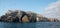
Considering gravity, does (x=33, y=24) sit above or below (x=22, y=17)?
below

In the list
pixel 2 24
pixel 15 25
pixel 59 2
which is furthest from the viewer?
pixel 15 25

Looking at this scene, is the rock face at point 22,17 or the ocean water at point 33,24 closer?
the rock face at point 22,17

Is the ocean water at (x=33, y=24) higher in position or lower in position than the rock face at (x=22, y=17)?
lower

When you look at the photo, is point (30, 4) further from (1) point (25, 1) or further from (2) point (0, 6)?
(2) point (0, 6)

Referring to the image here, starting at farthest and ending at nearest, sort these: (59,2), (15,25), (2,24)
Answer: (15,25) < (2,24) < (59,2)

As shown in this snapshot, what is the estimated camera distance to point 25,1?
3.61m

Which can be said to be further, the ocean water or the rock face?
the ocean water

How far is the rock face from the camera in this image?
3.56 metres

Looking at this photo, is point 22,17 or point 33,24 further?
point 33,24

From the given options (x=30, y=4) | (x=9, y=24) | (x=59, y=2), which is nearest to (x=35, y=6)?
(x=30, y=4)

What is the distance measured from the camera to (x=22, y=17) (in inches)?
145

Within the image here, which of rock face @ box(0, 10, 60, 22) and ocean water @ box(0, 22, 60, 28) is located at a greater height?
rock face @ box(0, 10, 60, 22)

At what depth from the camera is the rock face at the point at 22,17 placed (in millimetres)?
3561

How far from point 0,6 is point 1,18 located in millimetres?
316
